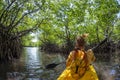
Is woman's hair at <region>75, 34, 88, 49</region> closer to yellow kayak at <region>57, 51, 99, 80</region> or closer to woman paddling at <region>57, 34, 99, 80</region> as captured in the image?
woman paddling at <region>57, 34, 99, 80</region>

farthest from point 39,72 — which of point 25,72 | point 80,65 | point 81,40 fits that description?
point 81,40

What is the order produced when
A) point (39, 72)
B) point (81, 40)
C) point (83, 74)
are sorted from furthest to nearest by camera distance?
point (39, 72) → point (83, 74) → point (81, 40)

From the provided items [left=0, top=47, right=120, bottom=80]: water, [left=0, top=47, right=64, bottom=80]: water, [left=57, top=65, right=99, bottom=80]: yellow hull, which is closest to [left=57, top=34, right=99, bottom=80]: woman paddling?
[left=57, top=65, right=99, bottom=80]: yellow hull

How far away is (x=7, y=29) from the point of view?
65.7 feet

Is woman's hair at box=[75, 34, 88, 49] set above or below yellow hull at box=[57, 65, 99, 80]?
above

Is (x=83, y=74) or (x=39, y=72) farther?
(x=39, y=72)

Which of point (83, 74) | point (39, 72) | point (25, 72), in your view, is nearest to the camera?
point (83, 74)

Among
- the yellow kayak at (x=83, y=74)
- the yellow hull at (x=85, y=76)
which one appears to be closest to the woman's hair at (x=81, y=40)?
the yellow kayak at (x=83, y=74)

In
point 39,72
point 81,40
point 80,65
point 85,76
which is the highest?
point 81,40

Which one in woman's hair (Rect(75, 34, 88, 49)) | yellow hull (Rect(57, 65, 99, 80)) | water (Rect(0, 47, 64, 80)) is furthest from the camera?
water (Rect(0, 47, 64, 80))

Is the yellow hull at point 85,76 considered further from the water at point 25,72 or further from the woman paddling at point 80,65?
the water at point 25,72

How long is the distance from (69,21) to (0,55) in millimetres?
10506

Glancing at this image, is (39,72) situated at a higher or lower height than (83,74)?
lower

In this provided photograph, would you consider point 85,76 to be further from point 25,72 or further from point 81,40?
point 25,72
